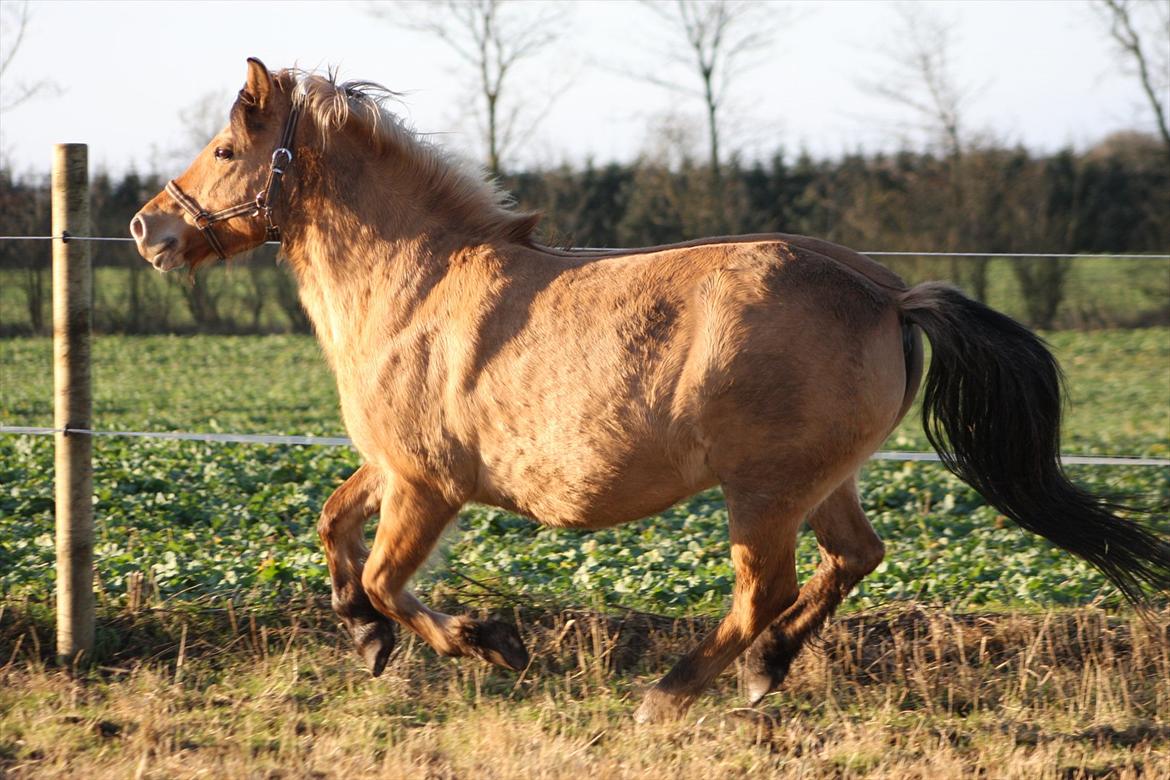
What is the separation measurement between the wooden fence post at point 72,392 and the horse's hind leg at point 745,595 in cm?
251

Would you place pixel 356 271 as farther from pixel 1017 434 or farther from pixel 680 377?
pixel 1017 434

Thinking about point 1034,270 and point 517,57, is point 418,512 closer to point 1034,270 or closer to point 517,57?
point 1034,270

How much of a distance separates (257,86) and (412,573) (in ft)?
6.63

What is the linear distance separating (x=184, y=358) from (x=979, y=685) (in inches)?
782

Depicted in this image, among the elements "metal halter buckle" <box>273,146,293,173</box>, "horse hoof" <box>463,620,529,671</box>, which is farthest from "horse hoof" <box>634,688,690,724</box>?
"metal halter buckle" <box>273,146,293,173</box>

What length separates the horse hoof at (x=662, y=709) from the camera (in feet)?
15.1

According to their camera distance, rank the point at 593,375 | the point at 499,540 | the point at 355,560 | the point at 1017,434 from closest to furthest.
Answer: the point at 593,375 → the point at 1017,434 → the point at 355,560 → the point at 499,540

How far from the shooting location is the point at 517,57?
1329 inches

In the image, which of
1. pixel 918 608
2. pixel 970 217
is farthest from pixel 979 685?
pixel 970 217

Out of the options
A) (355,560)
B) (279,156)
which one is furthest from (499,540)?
(279,156)

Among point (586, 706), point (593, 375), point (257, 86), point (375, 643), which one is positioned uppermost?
point (257, 86)

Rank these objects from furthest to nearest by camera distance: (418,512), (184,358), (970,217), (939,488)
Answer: (970,217) < (184,358) < (939,488) < (418,512)

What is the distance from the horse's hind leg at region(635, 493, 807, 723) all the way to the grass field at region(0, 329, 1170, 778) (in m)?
0.16

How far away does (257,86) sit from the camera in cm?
490
